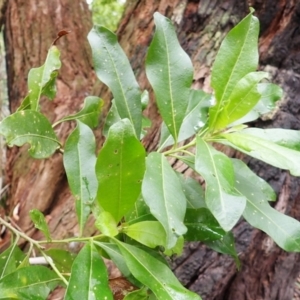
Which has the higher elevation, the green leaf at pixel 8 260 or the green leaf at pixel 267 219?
the green leaf at pixel 267 219

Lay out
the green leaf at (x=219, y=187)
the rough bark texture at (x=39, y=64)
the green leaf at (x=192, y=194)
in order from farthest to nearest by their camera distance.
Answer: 1. the rough bark texture at (x=39, y=64)
2. the green leaf at (x=192, y=194)
3. the green leaf at (x=219, y=187)

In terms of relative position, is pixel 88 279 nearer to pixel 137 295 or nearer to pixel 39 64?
pixel 137 295

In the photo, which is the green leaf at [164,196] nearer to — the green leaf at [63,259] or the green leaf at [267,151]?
the green leaf at [267,151]

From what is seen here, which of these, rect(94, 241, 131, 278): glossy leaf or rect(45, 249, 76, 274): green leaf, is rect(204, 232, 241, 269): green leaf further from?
rect(45, 249, 76, 274): green leaf

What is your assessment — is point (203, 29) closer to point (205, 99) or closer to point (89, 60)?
point (205, 99)

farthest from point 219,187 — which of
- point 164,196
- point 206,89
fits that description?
point 206,89

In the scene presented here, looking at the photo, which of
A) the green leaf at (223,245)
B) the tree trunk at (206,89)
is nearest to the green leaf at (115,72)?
the green leaf at (223,245)

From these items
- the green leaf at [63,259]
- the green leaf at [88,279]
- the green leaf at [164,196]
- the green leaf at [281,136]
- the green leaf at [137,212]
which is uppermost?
the green leaf at [281,136]
